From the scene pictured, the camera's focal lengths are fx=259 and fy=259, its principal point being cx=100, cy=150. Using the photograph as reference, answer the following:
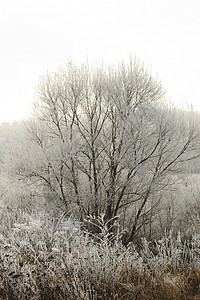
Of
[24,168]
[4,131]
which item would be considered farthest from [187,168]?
[4,131]

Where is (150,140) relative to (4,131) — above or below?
below

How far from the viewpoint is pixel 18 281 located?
10.2ft

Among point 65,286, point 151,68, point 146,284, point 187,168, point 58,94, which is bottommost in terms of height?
point 146,284

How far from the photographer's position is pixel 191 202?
685 inches

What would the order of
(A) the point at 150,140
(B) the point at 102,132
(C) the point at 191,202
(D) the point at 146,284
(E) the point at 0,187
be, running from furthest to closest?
(C) the point at 191,202, (E) the point at 0,187, (B) the point at 102,132, (A) the point at 150,140, (D) the point at 146,284

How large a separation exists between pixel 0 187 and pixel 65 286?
13.0m

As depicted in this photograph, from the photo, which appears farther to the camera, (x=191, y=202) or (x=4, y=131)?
(x=4, y=131)

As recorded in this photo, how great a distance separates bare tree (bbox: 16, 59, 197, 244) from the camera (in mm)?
10492

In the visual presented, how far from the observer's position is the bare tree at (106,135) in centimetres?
1049

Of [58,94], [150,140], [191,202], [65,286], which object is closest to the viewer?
[65,286]

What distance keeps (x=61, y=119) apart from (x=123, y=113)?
3002 mm

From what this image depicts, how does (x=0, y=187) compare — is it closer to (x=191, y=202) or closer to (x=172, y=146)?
(x=172, y=146)

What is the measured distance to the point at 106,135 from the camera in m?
12.2

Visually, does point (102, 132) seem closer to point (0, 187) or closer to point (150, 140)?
point (150, 140)
